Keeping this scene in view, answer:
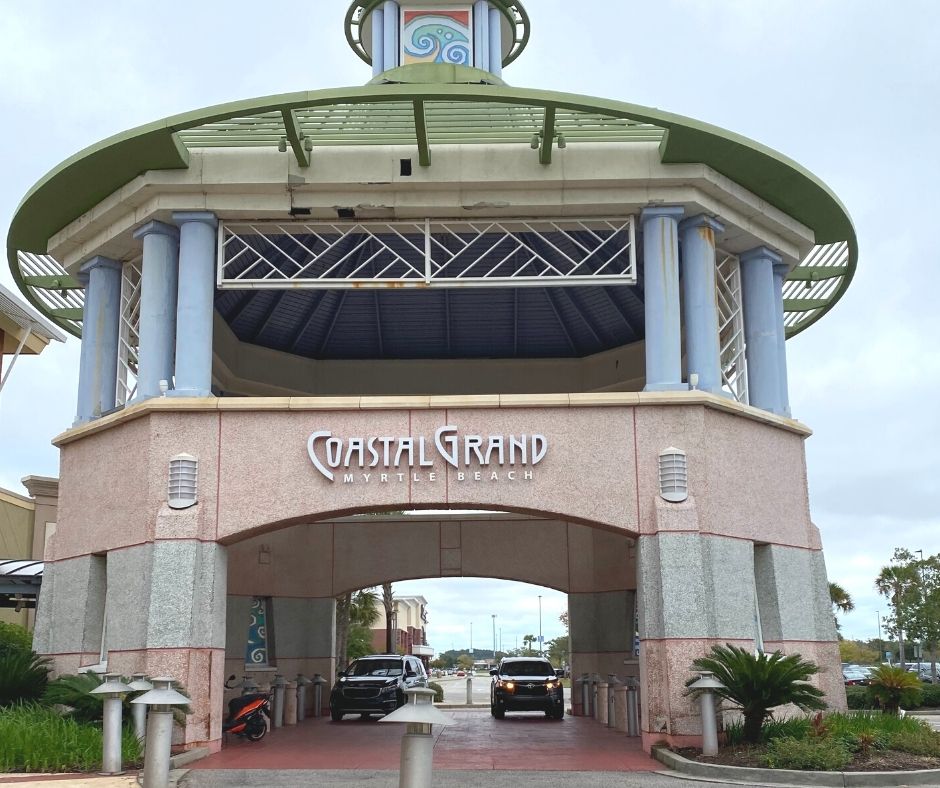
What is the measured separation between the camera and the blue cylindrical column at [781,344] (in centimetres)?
2219

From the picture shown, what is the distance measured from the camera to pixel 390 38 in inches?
1084

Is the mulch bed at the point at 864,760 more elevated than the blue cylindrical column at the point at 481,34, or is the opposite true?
the blue cylindrical column at the point at 481,34

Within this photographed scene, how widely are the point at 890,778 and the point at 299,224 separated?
13.2 metres

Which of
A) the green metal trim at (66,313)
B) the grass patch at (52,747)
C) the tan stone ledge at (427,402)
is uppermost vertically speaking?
the green metal trim at (66,313)

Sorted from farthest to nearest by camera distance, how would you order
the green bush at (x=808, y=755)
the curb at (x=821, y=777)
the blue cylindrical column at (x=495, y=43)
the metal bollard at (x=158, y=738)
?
the blue cylindrical column at (x=495, y=43), the green bush at (x=808, y=755), the curb at (x=821, y=777), the metal bollard at (x=158, y=738)

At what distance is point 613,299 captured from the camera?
29391 mm

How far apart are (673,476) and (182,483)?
814 cm

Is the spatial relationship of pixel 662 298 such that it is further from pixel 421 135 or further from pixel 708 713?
pixel 708 713

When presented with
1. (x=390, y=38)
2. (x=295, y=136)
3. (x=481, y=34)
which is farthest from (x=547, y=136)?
(x=390, y=38)

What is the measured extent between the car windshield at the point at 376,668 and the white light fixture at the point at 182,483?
10490mm

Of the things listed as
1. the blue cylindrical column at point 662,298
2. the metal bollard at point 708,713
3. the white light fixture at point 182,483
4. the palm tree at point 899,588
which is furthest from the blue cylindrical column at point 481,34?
the palm tree at point 899,588

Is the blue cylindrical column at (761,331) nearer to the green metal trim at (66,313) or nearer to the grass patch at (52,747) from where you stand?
the grass patch at (52,747)

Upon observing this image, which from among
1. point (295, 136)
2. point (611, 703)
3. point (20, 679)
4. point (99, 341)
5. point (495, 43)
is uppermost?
point (495, 43)

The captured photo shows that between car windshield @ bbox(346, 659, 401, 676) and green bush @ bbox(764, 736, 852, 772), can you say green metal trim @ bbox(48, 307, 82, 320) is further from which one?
green bush @ bbox(764, 736, 852, 772)
